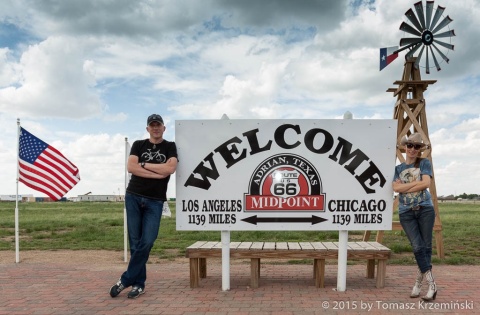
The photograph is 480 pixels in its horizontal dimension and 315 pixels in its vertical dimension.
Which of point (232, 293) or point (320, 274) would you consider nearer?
point (232, 293)

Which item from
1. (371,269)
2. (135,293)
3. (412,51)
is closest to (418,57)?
(412,51)

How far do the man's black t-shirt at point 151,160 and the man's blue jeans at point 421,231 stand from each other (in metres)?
3.13

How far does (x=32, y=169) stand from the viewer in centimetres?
970

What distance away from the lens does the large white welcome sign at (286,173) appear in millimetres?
6375

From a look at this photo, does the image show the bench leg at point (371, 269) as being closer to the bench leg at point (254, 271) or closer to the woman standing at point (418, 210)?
the woman standing at point (418, 210)

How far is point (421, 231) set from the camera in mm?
5840

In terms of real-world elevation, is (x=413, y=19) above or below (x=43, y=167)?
above

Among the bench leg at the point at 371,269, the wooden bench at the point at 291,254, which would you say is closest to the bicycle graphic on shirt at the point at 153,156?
the wooden bench at the point at 291,254

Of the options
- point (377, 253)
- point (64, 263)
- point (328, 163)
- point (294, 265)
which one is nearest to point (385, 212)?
point (377, 253)

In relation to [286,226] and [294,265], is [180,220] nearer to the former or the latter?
[286,226]

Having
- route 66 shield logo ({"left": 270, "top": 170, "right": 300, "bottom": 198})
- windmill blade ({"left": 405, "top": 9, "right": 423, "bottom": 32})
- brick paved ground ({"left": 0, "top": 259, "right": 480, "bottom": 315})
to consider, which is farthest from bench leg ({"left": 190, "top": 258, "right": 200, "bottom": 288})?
windmill blade ({"left": 405, "top": 9, "right": 423, "bottom": 32})

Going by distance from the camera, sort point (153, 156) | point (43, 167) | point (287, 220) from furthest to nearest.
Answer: point (43, 167)
point (287, 220)
point (153, 156)

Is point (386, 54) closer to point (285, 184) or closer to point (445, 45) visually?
point (445, 45)

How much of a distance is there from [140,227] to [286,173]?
208 centimetres
